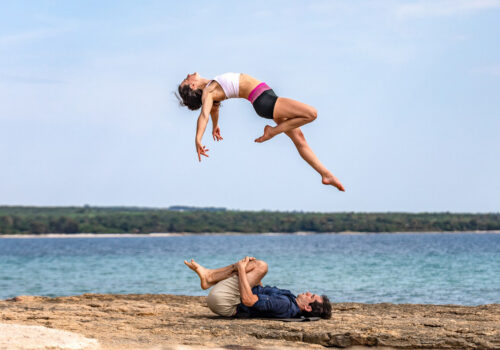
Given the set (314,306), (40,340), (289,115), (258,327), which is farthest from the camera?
(314,306)

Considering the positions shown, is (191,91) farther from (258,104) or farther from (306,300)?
(306,300)

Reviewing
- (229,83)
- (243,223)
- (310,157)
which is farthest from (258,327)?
(243,223)

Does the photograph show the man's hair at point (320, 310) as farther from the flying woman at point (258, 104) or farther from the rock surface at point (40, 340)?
the rock surface at point (40, 340)

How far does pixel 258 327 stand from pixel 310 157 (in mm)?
2320

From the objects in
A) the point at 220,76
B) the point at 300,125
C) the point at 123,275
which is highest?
the point at 220,76

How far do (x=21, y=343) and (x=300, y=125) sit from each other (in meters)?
4.22

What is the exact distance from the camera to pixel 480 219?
11694 centimetres

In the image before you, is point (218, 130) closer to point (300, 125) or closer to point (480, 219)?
point (300, 125)

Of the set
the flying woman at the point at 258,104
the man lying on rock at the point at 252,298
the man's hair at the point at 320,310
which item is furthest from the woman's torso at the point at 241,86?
the man's hair at the point at 320,310

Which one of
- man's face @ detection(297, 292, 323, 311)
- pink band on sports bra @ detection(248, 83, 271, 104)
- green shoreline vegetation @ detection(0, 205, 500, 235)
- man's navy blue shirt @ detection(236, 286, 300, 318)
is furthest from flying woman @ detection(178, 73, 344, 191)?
green shoreline vegetation @ detection(0, 205, 500, 235)

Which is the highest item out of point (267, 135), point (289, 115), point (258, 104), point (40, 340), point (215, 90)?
point (215, 90)

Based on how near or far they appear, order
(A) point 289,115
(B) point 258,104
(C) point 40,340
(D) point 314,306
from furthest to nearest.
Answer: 1. (D) point 314,306
2. (B) point 258,104
3. (A) point 289,115
4. (C) point 40,340

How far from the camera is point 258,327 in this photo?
8328mm

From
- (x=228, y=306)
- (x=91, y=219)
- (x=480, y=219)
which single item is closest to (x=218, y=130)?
(x=228, y=306)
